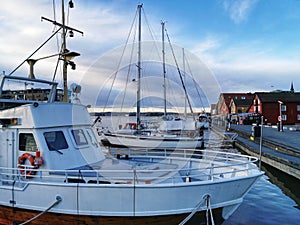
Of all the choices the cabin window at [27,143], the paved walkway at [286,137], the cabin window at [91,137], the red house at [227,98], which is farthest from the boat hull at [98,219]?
the red house at [227,98]

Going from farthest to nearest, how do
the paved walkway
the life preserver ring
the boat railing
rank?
the paved walkway < the life preserver ring < the boat railing

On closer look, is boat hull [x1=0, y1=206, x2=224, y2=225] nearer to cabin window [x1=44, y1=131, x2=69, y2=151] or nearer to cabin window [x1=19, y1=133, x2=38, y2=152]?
cabin window [x1=19, y1=133, x2=38, y2=152]

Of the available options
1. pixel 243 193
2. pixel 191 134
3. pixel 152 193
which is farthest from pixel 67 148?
pixel 191 134

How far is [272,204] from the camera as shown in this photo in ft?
39.9

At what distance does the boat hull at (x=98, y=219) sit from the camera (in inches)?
286

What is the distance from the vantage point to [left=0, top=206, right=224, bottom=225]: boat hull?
7.27 meters

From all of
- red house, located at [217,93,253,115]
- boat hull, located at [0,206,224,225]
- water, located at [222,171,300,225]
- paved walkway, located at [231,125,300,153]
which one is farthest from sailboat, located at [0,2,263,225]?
red house, located at [217,93,253,115]

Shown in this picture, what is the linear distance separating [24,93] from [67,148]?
385 centimetres

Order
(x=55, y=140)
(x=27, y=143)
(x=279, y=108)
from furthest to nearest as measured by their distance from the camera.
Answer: (x=279, y=108), (x=55, y=140), (x=27, y=143)

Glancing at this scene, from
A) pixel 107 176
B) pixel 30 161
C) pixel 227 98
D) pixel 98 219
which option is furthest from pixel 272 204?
pixel 227 98

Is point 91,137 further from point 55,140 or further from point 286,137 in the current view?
point 286,137

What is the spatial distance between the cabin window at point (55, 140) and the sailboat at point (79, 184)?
0.11 feet

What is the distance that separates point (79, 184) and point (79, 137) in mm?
2727

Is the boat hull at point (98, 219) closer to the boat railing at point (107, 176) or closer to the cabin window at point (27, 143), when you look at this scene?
the boat railing at point (107, 176)
